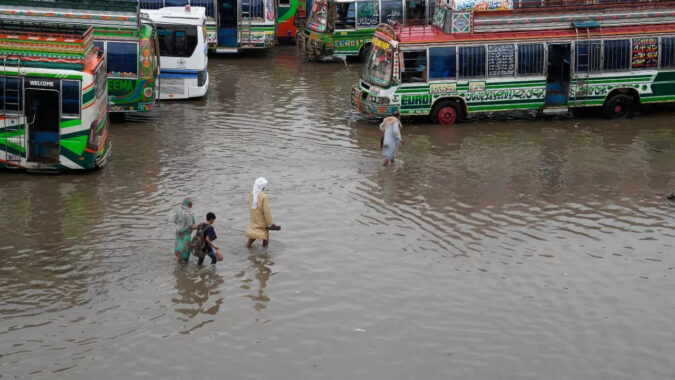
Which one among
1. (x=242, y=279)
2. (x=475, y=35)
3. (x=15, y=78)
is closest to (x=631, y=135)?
(x=475, y=35)

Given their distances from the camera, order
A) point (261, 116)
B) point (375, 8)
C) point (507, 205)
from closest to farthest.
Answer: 1. point (507, 205)
2. point (261, 116)
3. point (375, 8)

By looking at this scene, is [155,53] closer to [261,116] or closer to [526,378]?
[261,116]

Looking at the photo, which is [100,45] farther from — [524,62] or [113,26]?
[524,62]

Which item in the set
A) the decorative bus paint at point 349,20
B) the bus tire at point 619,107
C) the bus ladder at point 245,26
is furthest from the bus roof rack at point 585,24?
the bus ladder at point 245,26

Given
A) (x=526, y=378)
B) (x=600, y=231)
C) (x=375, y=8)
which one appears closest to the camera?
(x=526, y=378)

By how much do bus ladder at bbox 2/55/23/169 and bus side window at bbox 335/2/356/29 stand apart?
13450 millimetres

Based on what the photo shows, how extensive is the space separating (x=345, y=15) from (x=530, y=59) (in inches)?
328

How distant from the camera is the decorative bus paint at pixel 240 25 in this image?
93.5 ft

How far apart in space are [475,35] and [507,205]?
21.7ft

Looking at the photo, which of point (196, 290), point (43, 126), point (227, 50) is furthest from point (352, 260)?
point (227, 50)

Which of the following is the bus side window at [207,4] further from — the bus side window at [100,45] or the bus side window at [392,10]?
the bus side window at [100,45]

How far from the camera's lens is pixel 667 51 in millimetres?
21703

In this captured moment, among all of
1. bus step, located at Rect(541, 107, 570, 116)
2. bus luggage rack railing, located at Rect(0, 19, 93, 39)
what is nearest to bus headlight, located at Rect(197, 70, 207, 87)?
bus luggage rack railing, located at Rect(0, 19, 93, 39)

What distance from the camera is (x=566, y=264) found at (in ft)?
42.3
